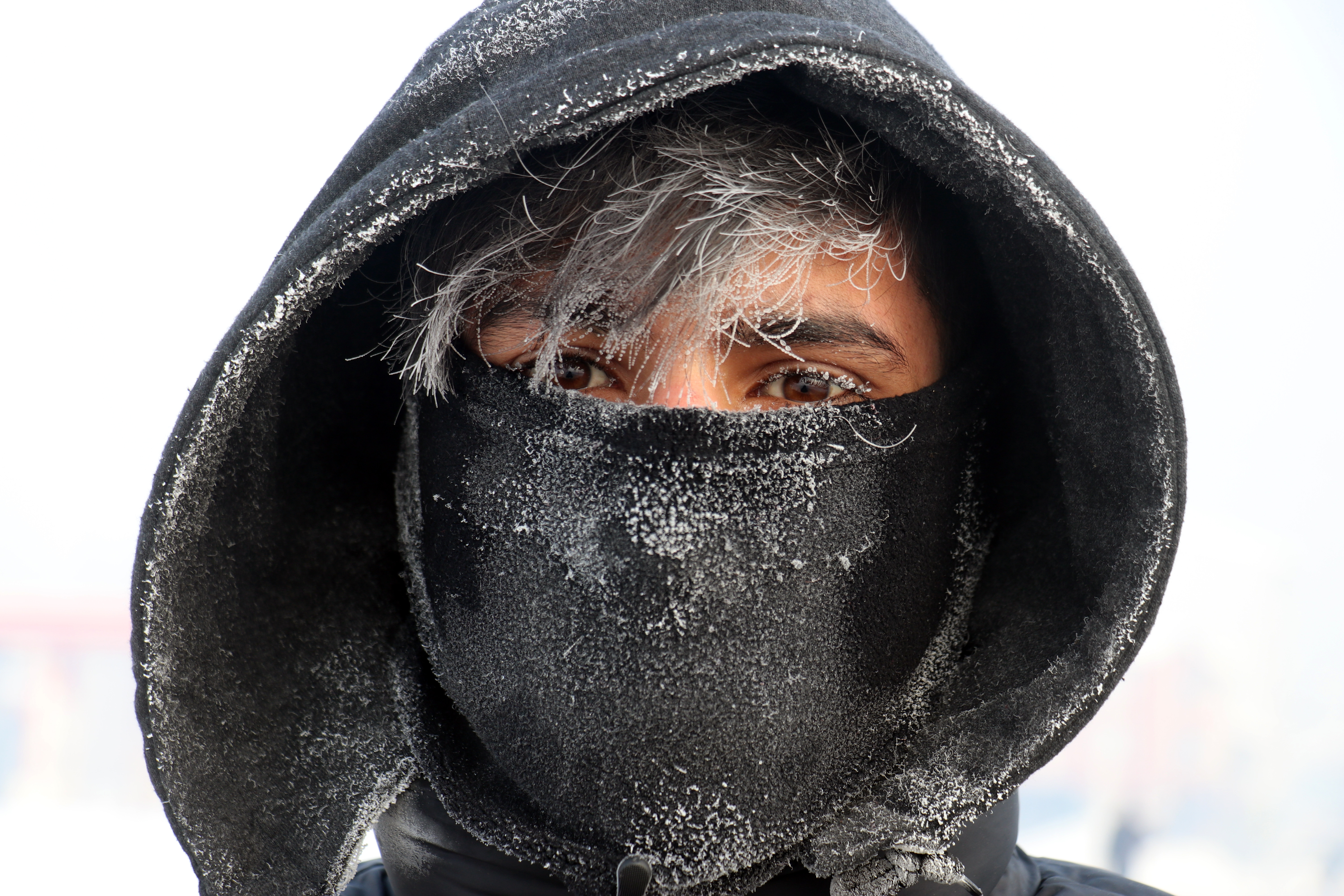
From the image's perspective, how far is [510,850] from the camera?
3.47 ft

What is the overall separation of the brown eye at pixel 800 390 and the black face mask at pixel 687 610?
0.06m

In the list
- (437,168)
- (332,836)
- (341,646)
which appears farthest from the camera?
(341,646)

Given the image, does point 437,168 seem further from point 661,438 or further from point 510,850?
point 510,850

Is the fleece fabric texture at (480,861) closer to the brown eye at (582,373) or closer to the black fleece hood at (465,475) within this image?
the black fleece hood at (465,475)

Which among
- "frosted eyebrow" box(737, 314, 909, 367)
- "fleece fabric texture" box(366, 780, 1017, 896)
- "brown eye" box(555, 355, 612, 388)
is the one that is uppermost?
"frosted eyebrow" box(737, 314, 909, 367)

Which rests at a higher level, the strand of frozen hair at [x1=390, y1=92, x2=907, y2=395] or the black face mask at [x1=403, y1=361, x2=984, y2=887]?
the strand of frozen hair at [x1=390, y1=92, x2=907, y2=395]

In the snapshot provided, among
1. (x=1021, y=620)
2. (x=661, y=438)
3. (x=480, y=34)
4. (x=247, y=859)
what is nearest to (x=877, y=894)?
(x=1021, y=620)

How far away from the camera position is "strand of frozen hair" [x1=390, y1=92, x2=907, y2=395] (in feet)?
3.29

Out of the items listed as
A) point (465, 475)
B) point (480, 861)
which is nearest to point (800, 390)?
point (465, 475)

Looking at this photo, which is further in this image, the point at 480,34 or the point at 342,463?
the point at 342,463

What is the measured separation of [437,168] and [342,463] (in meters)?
0.55

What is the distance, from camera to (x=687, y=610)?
963 mm

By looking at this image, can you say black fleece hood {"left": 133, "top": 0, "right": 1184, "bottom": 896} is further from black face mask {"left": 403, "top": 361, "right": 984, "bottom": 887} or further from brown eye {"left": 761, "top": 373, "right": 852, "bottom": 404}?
brown eye {"left": 761, "top": 373, "right": 852, "bottom": 404}

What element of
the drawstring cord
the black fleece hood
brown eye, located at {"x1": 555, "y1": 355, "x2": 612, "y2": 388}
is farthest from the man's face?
the drawstring cord
